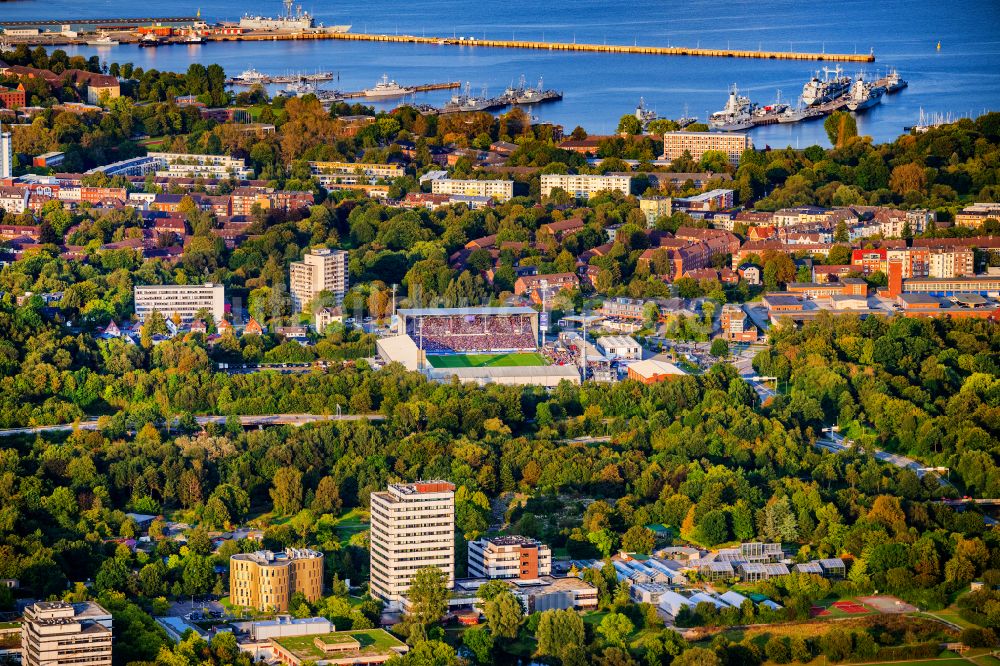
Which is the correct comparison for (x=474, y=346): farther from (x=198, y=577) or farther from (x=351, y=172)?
(x=351, y=172)

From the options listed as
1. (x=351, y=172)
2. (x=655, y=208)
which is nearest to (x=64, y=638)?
(x=655, y=208)

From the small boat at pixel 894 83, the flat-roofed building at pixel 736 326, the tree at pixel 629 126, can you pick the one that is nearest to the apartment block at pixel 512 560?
the flat-roofed building at pixel 736 326

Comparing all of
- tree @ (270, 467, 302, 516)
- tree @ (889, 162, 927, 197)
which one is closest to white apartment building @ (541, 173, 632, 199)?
tree @ (889, 162, 927, 197)

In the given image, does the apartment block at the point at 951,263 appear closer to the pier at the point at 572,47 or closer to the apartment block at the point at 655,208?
the apartment block at the point at 655,208

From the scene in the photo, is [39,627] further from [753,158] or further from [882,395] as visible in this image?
[753,158]

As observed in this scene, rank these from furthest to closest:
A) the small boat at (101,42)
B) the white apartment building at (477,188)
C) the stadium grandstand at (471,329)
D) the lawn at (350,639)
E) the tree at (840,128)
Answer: the small boat at (101,42), the tree at (840,128), the white apartment building at (477,188), the stadium grandstand at (471,329), the lawn at (350,639)

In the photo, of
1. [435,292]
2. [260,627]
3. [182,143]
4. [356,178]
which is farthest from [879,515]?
[182,143]

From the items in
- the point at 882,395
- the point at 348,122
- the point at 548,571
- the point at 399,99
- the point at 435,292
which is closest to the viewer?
the point at 548,571
